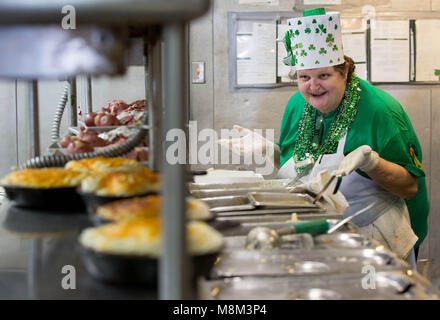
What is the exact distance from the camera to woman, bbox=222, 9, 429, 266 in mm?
2508

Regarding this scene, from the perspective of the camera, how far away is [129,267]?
88cm

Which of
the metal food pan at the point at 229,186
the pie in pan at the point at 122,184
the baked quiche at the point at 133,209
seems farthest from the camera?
the metal food pan at the point at 229,186

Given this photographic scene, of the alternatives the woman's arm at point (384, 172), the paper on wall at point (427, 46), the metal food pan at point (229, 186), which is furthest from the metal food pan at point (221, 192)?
the paper on wall at point (427, 46)

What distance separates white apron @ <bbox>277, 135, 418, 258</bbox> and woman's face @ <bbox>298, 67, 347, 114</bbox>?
21 centimetres

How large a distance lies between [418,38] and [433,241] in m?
1.54

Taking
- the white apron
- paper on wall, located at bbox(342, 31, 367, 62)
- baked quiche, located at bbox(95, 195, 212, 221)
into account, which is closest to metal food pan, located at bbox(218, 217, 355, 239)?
baked quiche, located at bbox(95, 195, 212, 221)

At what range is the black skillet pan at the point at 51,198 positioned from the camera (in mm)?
1400

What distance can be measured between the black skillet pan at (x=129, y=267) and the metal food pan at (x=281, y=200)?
875 millimetres

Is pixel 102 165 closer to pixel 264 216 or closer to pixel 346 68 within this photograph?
pixel 264 216

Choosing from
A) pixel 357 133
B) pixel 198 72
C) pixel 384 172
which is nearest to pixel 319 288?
pixel 384 172

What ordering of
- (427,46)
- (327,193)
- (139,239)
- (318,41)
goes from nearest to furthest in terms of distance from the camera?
(139,239), (327,193), (318,41), (427,46)

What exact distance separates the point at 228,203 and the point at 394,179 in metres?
1.00

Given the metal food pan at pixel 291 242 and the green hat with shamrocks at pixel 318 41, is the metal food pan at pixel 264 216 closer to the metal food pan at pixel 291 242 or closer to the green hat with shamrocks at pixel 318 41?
the metal food pan at pixel 291 242
